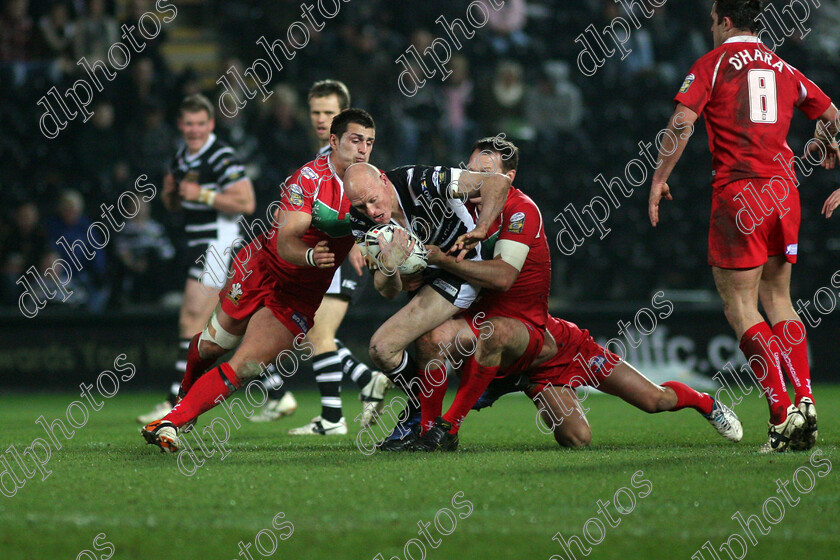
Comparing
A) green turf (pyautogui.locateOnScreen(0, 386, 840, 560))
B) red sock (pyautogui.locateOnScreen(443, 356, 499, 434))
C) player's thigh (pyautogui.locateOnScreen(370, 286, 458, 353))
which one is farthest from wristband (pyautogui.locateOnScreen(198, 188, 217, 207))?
red sock (pyautogui.locateOnScreen(443, 356, 499, 434))

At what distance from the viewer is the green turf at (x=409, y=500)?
2.91m

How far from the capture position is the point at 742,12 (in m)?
5.12

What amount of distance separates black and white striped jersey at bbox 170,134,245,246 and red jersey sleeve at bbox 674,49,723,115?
3961 mm

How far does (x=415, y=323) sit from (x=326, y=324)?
1.71 m

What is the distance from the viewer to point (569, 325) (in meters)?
5.56

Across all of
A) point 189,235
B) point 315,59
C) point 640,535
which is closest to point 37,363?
point 189,235

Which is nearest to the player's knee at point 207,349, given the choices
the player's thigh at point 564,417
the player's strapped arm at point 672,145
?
the player's thigh at point 564,417

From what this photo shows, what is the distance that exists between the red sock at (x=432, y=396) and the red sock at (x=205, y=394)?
0.97m

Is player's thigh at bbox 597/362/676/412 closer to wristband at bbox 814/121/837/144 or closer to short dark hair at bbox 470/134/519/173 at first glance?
short dark hair at bbox 470/134/519/173

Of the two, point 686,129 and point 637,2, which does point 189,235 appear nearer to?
point 686,129

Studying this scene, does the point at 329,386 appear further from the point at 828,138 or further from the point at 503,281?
the point at 828,138

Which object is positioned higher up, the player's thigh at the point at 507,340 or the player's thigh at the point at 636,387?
the player's thigh at the point at 507,340

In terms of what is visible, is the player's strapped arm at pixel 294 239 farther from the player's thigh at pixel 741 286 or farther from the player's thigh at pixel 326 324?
the player's thigh at pixel 741 286

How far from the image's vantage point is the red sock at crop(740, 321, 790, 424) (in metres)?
4.86
